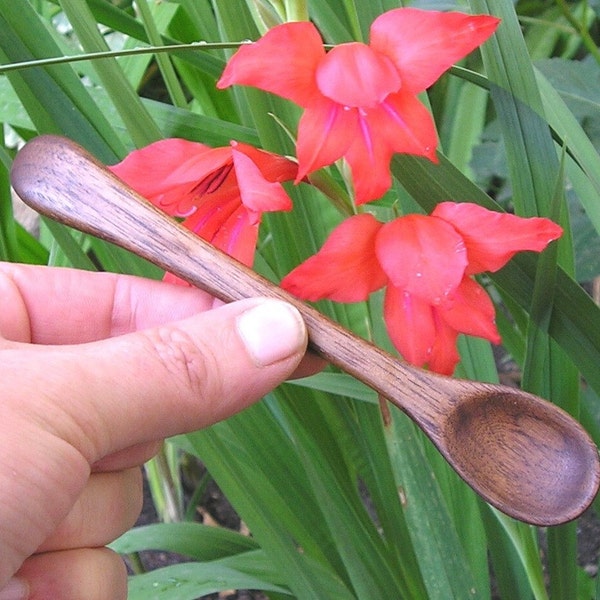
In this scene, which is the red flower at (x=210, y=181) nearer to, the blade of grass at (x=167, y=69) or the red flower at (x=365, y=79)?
the red flower at (x=365, y=79)

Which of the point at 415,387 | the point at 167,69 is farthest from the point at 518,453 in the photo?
the point at 167,69

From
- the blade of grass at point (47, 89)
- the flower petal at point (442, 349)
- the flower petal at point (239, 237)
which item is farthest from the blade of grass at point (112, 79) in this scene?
the flower petal at point (442, 349)

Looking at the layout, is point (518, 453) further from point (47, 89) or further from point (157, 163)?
point (47, 89)

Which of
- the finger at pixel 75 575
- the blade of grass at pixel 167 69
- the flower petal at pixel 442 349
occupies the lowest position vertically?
the finger at pixel 75 575

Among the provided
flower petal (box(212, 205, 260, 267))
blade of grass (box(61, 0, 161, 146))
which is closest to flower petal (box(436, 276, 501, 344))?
flower petal (box(212, 205, 260, 267))

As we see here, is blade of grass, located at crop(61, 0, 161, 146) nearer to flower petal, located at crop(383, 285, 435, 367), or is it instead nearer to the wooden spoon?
the wooden spoon

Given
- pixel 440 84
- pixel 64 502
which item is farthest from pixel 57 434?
pixel 440 84
